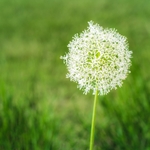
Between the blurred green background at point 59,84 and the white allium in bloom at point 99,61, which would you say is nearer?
the white allium in bloom at point 99,61

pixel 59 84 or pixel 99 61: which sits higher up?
pixel 59 84

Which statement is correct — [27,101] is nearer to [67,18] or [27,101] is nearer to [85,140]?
[85,140]

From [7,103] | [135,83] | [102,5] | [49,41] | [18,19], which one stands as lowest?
[7,103]

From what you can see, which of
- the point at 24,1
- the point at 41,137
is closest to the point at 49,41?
the point at 24,1

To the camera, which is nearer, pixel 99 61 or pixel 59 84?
pixel 99 61

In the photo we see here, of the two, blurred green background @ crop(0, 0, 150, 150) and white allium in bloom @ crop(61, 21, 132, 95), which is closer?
white allium in bloom @ crop(61, 21, 132, 95)
